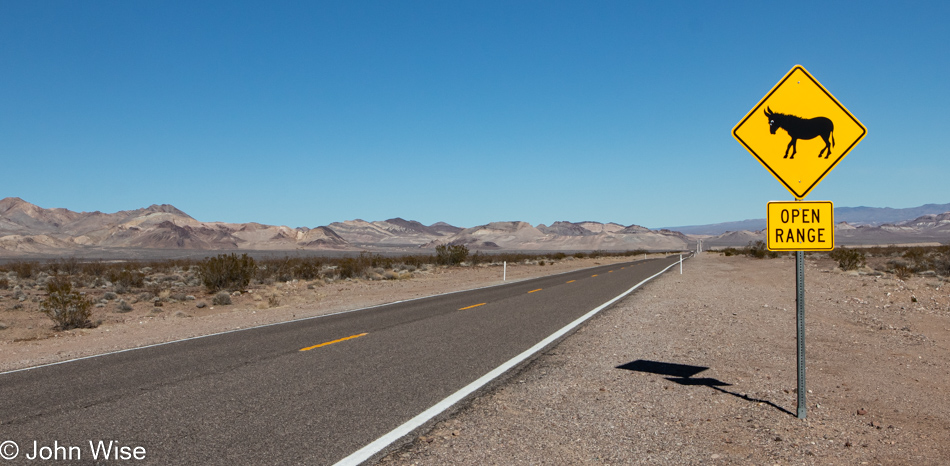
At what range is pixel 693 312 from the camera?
1519 cm

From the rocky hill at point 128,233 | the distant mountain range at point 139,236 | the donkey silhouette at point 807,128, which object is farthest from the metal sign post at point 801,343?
the rocky hill at point 128,233

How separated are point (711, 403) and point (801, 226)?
2056 millimetres

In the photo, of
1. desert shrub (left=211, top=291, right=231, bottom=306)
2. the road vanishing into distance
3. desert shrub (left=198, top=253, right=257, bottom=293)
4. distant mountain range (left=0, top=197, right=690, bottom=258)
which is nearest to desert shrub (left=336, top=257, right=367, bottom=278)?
desert shrub (left=198, top=253, right=257, bottom=293)

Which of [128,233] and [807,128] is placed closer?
[807,128]

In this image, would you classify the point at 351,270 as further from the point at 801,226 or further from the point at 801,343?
the point at 801,226

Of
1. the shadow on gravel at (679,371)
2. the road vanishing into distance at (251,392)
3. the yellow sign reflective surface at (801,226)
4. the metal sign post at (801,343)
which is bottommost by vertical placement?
the road vanishing into distance at (251,392)

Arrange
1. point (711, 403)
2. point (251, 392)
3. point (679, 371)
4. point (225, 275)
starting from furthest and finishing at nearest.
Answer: point (225, 275) < point (679, 371) < point (251, 392) < point (711, 403)

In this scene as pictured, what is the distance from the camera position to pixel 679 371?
8000mm

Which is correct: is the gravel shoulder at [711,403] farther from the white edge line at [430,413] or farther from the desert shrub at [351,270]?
the desert shrub at [351,270]

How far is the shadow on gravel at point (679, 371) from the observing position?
705 centimetres

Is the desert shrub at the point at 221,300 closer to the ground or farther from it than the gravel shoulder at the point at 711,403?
closer to the ground

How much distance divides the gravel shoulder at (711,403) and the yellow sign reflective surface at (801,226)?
1640 millimetres

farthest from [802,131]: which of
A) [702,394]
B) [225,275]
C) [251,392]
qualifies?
[225,275]

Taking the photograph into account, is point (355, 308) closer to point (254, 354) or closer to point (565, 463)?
point (254, 354)
